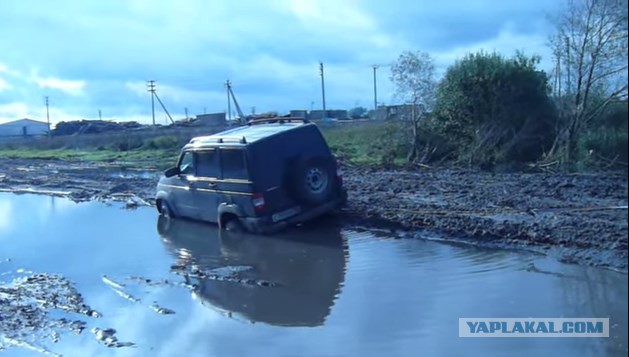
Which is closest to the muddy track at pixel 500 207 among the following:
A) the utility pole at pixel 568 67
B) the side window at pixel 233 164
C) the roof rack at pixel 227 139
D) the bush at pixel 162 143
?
the side window at pixel 233 164

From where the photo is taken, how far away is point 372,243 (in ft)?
38.8

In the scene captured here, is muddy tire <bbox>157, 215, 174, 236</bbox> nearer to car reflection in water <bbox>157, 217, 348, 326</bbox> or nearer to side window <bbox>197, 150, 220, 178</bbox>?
car reflection in water <bbox>157, 217, 348, 326</bbox>

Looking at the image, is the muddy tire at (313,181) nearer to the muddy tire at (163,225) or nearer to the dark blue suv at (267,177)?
the dark blue suv at (267,177)

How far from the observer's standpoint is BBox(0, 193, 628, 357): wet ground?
6.95 m

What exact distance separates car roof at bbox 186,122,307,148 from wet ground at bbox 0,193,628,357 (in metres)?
1.73

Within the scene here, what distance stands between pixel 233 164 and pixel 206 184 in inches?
40.5

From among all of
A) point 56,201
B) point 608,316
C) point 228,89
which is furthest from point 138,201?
point 228,89

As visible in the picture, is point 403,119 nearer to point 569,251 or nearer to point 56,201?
point 56,201

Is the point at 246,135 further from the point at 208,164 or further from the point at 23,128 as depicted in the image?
the point at 23,128

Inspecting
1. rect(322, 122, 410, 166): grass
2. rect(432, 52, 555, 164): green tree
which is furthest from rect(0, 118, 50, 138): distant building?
rect(432, 52, 555, 164): green tree

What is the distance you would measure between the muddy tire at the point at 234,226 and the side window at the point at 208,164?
2.86 ft

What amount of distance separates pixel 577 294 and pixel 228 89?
3948 cm

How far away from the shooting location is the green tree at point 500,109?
72.2ft

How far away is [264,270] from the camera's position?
1053cm
